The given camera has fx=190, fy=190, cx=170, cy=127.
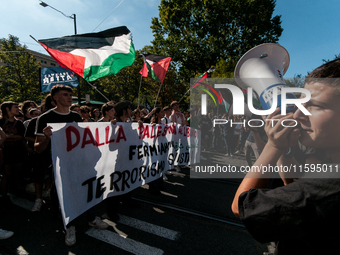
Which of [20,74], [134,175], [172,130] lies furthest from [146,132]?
[20,74]

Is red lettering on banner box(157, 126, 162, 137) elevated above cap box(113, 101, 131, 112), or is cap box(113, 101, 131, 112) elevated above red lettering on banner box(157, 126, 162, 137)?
cap box(113, 101, 131, 112)

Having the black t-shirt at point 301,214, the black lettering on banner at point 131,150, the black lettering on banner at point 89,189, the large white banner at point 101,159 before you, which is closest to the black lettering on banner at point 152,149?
the large white banner at point 101,159

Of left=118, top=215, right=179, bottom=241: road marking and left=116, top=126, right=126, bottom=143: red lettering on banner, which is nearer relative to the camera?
left=118, top=215, right=179, bottom=241: road marking

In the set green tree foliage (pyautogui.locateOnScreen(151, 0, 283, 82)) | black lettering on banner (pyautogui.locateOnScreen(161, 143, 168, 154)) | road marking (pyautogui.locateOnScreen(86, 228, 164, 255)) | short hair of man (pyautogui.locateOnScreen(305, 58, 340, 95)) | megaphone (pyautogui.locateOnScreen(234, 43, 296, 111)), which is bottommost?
road marking (pyautogui.locateOnScreen(86, 228, 164, 255))

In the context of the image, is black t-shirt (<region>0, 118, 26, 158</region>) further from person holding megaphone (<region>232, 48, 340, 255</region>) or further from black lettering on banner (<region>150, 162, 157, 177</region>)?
person holding megaphone (<region>232, 48, 340, 255</region>)

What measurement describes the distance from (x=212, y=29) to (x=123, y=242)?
21.1 meters

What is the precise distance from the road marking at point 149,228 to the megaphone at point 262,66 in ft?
7.14

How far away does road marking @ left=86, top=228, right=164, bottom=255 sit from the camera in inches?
92.0

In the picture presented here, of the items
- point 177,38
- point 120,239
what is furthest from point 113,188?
point 177,38

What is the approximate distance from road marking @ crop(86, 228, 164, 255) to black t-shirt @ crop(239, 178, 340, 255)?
6.77 ft

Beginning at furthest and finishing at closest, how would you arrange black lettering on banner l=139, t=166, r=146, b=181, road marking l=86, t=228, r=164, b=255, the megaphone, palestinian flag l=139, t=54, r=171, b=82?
palestinian flag l=139, t=54, r=171, b=82 < black lettering on banner l=139, t=166, r=146, b=181 < road marking l=86, t=228, r=164, b=255 < the megaphone

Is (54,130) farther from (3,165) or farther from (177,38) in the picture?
(177,38)

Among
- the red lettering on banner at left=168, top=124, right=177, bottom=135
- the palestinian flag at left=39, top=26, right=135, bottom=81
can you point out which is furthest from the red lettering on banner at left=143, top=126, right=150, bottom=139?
the palestinian flag at left=39, top=26, right=135, bottom=81

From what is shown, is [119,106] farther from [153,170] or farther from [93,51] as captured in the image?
[153,170]
